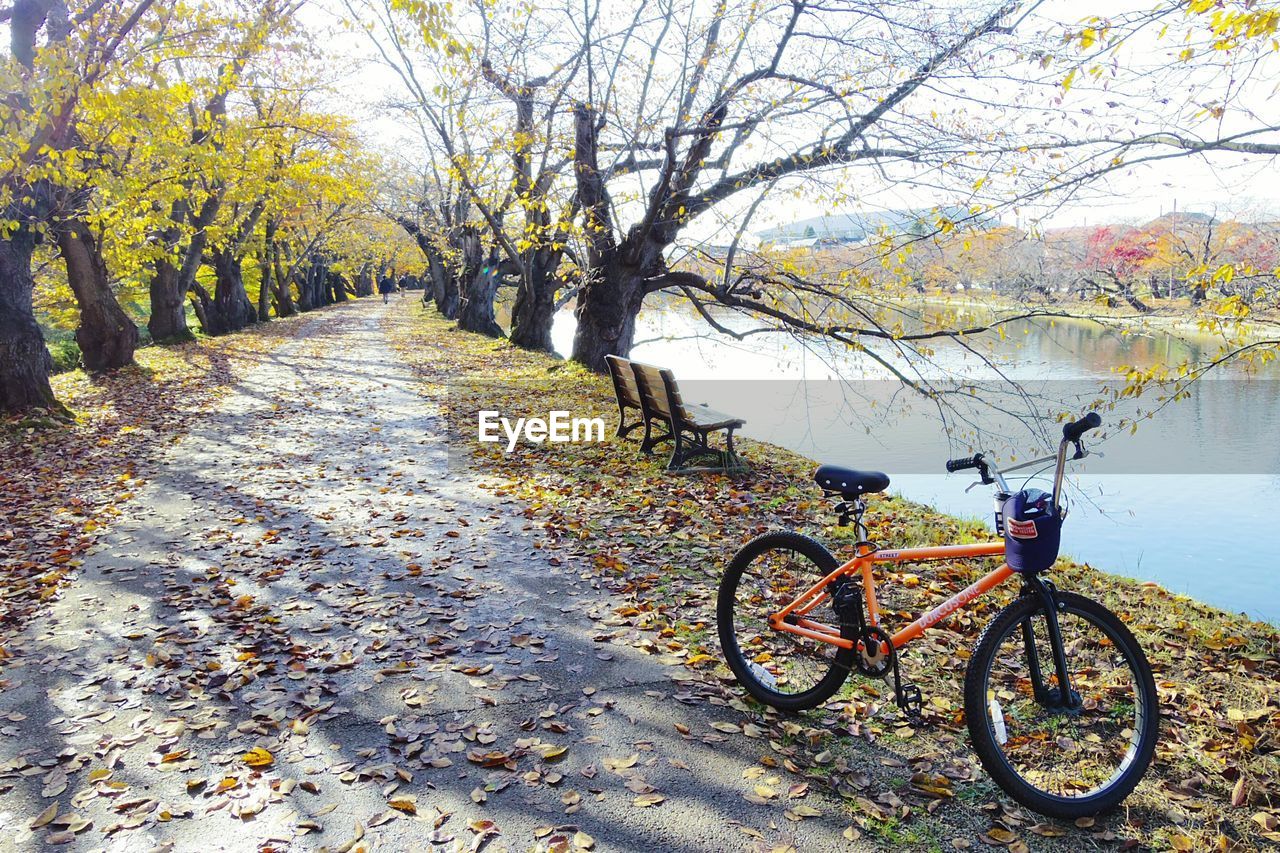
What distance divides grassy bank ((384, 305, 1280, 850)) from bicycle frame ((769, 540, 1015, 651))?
44cm

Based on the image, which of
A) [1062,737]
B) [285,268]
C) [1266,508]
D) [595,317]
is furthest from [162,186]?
[285,268]

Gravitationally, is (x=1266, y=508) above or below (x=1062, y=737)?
below

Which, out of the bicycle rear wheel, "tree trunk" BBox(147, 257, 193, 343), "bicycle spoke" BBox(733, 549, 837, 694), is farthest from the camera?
"tree trunk" BBox(147, 257, 193, 343)

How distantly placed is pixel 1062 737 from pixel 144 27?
1534 cm

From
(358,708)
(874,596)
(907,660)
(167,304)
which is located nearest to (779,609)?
(874,596)

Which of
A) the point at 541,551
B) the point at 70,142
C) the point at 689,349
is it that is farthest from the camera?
the point at 689,349

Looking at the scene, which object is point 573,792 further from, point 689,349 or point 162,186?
point 689,349

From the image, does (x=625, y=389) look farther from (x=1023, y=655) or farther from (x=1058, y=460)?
(x=1058, y=460)

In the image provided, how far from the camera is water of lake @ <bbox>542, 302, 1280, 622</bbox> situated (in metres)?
10.0

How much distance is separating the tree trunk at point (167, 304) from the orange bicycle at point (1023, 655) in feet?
78.5

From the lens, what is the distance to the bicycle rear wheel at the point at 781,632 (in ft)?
12.9

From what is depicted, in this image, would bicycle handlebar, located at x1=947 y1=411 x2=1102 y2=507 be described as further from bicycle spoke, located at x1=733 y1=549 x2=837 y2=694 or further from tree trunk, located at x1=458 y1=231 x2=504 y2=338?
tree trunk, located at x1=458 y1=231 x2=504 y2=338

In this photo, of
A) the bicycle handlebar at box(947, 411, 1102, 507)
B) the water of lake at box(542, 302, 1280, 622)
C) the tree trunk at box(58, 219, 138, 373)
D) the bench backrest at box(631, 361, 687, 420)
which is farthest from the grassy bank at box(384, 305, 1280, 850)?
the tree trunk at box(58, 219, 138, 373)

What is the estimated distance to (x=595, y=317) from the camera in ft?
52.2
